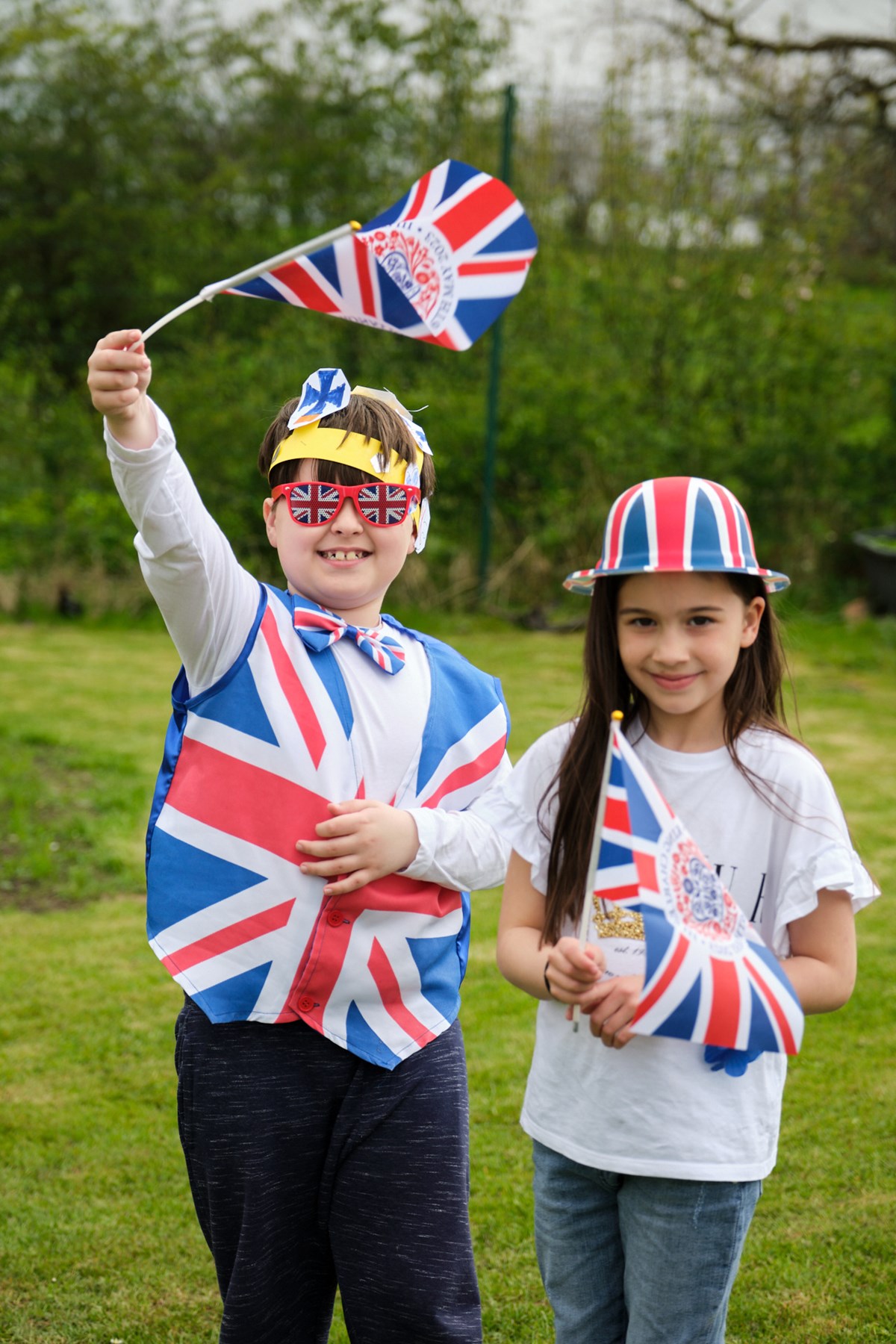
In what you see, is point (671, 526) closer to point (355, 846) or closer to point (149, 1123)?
point (355, 846)

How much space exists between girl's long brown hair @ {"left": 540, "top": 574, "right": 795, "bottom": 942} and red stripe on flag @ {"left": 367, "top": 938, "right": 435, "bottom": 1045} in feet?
0.82

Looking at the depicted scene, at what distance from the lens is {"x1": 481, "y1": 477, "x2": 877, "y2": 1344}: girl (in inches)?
66.2

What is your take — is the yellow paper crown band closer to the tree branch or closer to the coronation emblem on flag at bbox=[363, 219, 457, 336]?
the coronation emblem on flag at bbox=[363, 219, 457, 336]

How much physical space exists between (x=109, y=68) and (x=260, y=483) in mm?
6266

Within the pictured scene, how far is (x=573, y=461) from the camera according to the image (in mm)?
10562

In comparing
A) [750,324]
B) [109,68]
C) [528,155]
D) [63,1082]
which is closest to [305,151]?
[528,155]

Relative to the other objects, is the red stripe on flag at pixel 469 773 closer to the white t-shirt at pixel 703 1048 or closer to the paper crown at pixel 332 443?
the white t-shirt at pixel 703 1048

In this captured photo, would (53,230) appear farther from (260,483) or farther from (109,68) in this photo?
(260,483)

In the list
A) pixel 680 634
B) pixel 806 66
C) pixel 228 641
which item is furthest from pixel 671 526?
pixel 806 66

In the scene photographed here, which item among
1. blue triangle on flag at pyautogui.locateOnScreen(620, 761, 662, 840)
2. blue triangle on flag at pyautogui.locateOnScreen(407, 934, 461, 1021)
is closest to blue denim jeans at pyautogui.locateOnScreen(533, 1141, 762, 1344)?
blue triangle on flag at pyautogui.locateOnScreen(407, 934, 461, 1021)

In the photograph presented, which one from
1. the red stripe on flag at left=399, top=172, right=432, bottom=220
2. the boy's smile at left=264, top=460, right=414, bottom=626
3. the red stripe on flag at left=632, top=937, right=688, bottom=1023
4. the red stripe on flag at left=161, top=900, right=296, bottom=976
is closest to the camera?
the red stripe on flag at left=632, top=937, right=688, bottom=1023

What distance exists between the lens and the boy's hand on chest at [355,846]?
1841 millimetres

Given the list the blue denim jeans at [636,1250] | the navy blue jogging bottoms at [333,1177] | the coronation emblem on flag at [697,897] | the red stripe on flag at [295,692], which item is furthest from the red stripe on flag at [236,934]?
the coronation emblem on flag at [697,897]

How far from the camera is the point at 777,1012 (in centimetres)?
155
